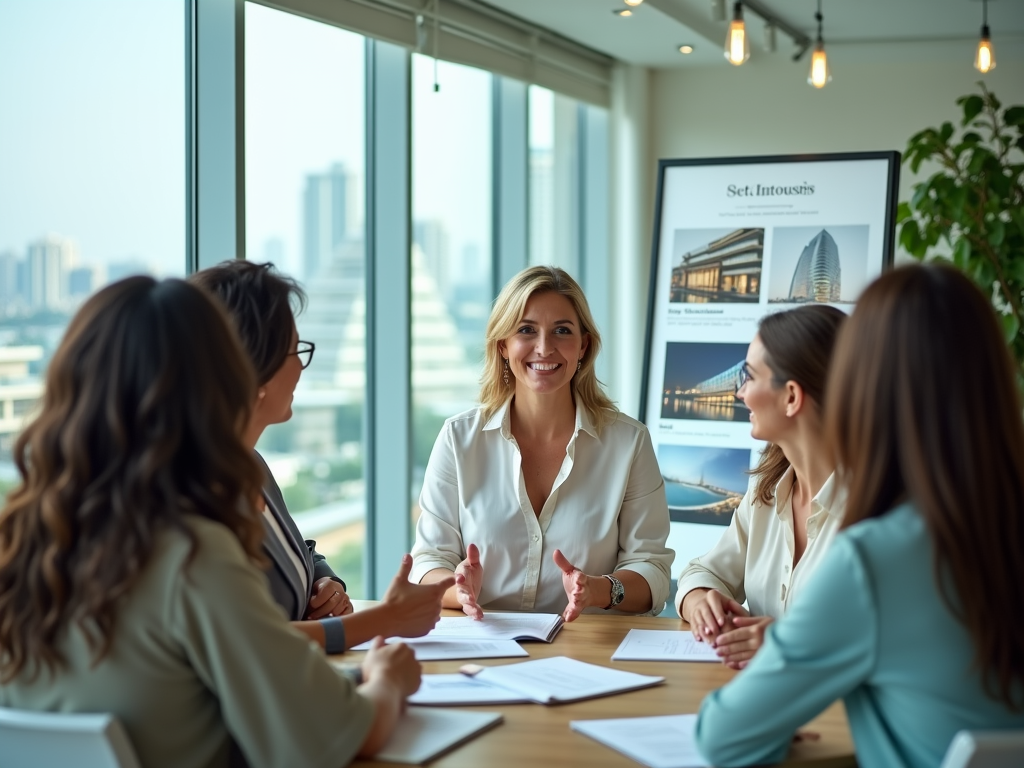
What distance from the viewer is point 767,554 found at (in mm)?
2443

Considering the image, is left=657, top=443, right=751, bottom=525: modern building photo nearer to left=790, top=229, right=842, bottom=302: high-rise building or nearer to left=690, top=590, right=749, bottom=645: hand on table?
left=790, top=229, right=842, bottom=302: high-rise building

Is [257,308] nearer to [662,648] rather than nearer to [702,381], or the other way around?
[662,648]

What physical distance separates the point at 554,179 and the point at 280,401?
4303 mm

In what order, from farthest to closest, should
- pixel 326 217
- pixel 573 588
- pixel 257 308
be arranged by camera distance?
pixel 326 217
pixel 573 588
pixel 257 308

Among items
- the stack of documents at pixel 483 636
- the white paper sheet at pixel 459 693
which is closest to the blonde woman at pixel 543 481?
the stack of documents at pixel 483 636

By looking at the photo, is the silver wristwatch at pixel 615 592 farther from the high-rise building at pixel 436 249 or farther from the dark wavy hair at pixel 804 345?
the high-rise building at pixel 436 249

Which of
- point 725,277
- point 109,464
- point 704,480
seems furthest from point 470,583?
point 725,277

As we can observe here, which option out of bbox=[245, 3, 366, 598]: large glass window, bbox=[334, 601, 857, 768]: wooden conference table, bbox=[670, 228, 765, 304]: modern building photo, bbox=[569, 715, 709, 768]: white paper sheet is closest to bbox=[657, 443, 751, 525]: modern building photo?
bbox=[670, 228, 765, 304]: modern building photo

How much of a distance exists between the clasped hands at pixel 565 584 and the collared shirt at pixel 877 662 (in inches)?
36.3

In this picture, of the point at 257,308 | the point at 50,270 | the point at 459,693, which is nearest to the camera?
the point at 459,693

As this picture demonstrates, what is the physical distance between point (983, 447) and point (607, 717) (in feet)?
2.48

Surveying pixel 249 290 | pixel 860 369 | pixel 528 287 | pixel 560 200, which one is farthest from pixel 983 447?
pixel 560 200

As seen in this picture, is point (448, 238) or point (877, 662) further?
point (448, 238)

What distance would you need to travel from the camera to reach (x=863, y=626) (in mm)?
1366
